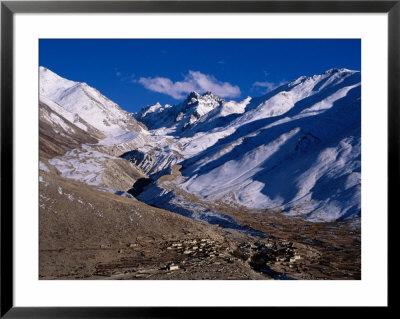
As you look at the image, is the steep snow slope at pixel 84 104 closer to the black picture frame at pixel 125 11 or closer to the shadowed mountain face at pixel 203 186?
the shadowed mountain face at pixel 203 186

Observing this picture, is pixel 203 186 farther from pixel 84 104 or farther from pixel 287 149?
pixel 84 104

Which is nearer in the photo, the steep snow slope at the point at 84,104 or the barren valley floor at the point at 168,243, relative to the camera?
the barren valley floor at the point at 168,243

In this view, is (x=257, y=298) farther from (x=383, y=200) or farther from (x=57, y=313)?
(x=57, y=313)

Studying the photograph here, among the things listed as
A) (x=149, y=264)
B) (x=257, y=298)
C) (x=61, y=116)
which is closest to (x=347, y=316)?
(x=257, y=298)

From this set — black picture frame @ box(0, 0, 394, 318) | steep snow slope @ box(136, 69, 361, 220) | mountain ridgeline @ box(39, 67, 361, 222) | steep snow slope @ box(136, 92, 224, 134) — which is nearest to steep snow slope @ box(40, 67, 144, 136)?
mountain ridgeline @ box(39, 67, 361, 222)

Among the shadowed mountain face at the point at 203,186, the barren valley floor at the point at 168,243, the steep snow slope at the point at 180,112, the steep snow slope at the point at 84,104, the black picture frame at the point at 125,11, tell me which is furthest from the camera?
the steep snow slope at the point at 180,112

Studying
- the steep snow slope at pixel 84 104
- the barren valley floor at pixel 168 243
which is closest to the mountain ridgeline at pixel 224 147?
the steep snow slope at pixel 84 104

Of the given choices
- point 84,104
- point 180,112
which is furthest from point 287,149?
point 84,104
